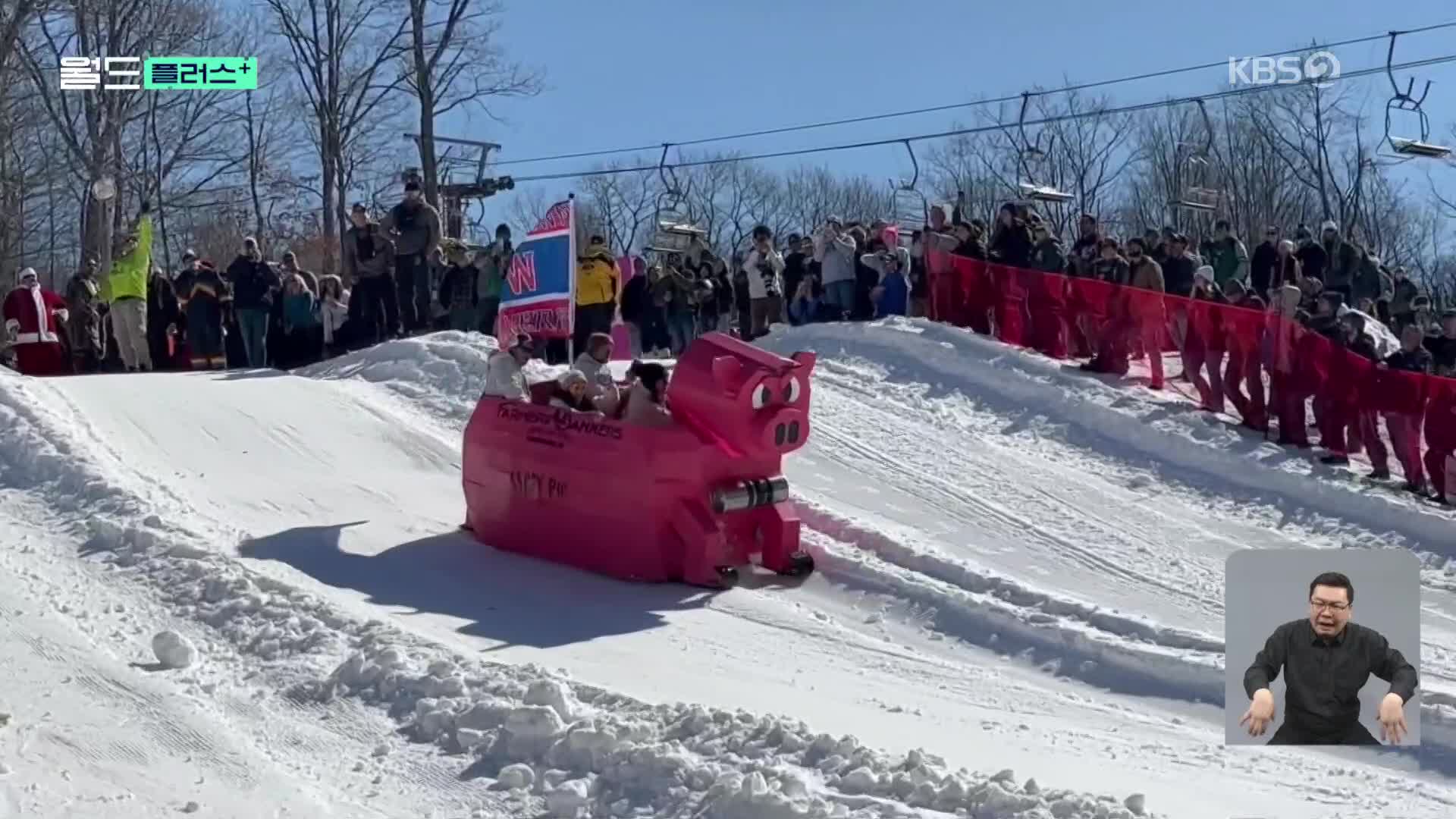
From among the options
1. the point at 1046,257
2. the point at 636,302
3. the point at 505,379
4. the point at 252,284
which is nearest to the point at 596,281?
the point at 636,302

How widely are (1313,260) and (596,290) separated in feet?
27.3

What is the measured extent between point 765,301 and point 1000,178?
112 ft

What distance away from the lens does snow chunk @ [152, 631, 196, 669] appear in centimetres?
846

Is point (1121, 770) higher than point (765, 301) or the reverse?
the reverse

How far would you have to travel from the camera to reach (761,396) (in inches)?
436

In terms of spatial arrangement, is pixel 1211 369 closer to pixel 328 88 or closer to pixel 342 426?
pixel 342 426

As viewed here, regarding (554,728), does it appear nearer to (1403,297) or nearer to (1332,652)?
(1332,652)

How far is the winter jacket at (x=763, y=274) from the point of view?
66.2ft

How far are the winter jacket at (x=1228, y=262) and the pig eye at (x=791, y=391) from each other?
9693 millimetres

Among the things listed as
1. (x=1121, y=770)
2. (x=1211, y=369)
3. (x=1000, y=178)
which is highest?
(x=1000, y=178)

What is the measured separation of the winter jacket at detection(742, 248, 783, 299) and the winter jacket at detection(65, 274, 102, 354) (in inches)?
333

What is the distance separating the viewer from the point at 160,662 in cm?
850

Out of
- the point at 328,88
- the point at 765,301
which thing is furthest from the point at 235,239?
the point at 765,301

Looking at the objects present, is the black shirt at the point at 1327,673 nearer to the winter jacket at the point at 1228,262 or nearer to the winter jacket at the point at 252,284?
the winter jacket at the point at 1228,262
